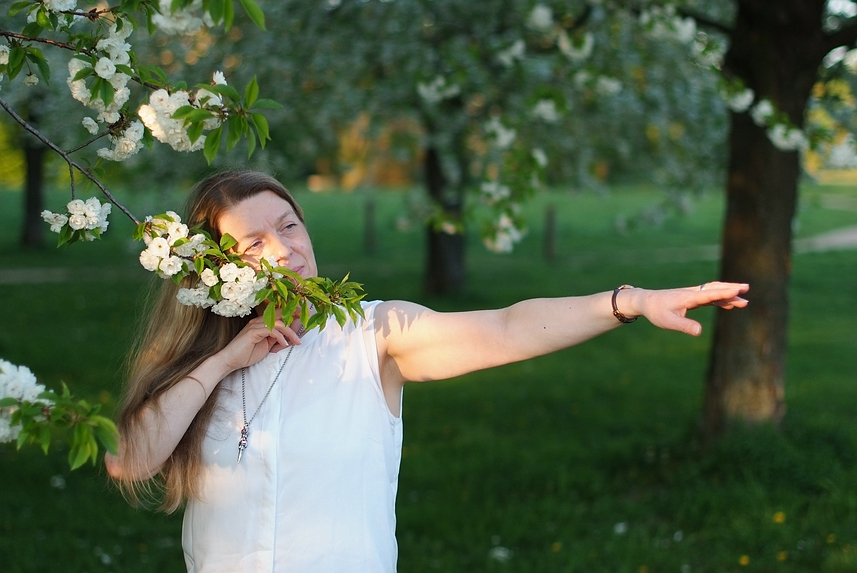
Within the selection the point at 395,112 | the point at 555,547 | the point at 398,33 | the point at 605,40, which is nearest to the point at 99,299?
the point at 395,112

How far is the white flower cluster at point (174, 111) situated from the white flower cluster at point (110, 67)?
0.10 metres

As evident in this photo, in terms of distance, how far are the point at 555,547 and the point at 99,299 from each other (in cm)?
1022

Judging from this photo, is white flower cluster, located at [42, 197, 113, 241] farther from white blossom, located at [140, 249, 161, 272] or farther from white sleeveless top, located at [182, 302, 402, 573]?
white sleeveless top, located at [182, 302, 402, 573]

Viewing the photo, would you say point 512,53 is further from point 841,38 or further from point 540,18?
point 841,38

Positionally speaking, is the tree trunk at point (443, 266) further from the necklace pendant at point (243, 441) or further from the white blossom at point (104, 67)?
the white blossom at point (104, 67)

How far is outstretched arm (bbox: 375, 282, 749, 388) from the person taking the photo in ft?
5.90

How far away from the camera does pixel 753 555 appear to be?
4375 mm

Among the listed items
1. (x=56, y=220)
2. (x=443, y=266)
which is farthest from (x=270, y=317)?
(x=443, y=266)

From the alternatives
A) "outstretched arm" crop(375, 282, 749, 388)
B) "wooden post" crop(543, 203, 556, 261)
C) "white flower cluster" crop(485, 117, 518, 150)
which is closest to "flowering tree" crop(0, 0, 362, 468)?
"outstretched arm" crop(375, 282, 749, 388)

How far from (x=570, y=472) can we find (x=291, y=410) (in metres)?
3.95

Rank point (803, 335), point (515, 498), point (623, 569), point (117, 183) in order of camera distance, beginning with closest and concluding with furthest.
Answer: point (623, 569)
point (515, 498)
point (803, 335)
point (117, 183)

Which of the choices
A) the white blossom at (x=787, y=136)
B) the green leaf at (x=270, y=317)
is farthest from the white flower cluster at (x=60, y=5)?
the white blossom at (x=787, y=136)

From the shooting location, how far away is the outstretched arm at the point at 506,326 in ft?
5.90

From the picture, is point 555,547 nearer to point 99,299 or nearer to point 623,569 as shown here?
point 623,569
